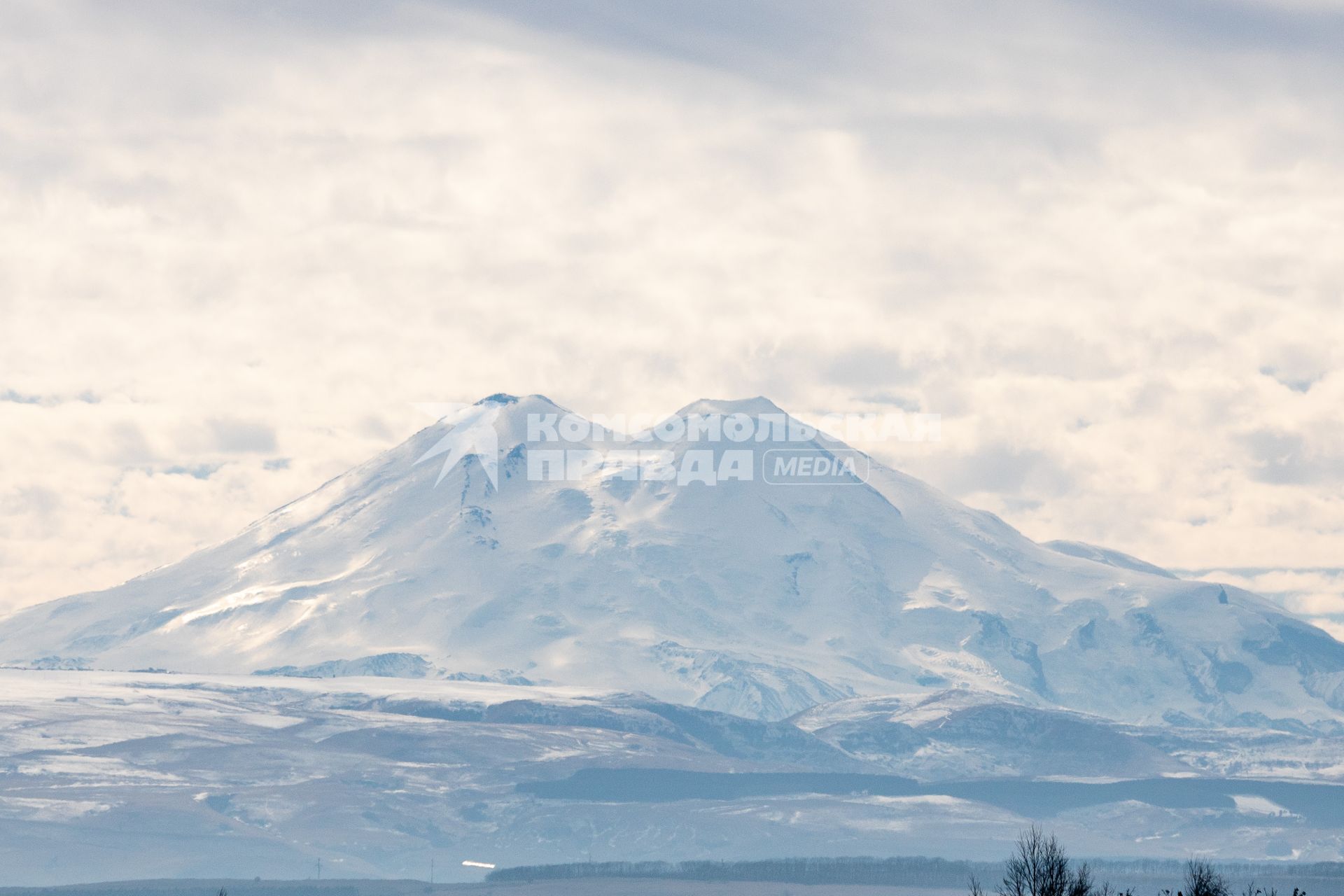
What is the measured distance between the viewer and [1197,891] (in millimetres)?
141875

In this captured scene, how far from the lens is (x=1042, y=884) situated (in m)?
147

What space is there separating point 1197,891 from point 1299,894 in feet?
97.3

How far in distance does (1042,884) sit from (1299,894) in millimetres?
31173

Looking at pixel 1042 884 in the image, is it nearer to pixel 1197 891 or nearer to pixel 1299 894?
pixel 1197 891

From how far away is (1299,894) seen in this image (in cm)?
16738

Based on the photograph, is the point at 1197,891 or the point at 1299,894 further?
the point at 1299,894

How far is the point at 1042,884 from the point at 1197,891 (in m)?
10.8

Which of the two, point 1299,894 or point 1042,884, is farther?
point 1299,894

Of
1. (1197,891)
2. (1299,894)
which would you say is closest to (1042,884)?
(1197,891)
